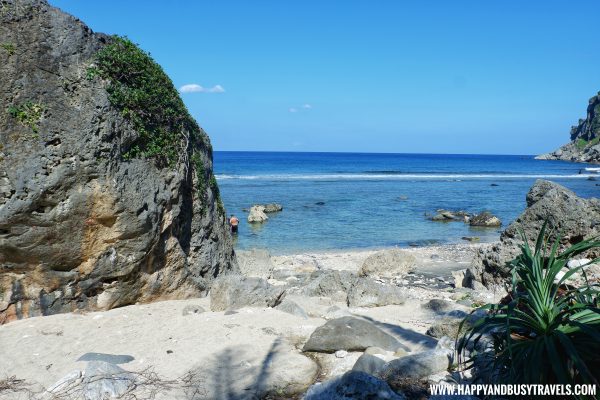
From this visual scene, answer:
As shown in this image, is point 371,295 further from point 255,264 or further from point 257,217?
point 257,217

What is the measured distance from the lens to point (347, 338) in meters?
6.56

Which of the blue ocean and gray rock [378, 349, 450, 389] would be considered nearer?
gray rock [378, 349, 450, 389]

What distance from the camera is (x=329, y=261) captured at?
17250 mm

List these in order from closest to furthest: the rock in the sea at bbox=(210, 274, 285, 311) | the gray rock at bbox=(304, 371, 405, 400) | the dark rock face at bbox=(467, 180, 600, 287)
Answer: the gray rock at bbox=(304, 371, 405, 400) → the rock in the sea at bbox=(210, 274, 285, 311) → the dark rock face at bbox=(467, 180, 600, 287)

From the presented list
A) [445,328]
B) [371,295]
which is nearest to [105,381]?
[445,328]

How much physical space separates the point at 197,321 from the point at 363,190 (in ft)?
133

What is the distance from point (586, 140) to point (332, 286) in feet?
436

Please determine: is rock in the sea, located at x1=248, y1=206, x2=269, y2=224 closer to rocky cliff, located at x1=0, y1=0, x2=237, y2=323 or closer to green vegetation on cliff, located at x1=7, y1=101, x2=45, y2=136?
rocky cliff, located at x1=0, y1=0, x2=237, y2=323

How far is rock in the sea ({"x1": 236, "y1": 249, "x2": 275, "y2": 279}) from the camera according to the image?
14242 mm

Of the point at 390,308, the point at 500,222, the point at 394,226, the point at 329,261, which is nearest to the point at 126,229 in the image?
the point at 390,308

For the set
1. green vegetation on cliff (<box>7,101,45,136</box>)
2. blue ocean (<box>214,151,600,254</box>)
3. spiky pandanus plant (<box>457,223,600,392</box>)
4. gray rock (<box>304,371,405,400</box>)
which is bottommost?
blue ocean (<box>214,151,600,254</box>)

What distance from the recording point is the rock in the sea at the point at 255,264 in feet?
46.7

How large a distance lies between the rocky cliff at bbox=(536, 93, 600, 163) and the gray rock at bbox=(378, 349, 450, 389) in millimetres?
116511

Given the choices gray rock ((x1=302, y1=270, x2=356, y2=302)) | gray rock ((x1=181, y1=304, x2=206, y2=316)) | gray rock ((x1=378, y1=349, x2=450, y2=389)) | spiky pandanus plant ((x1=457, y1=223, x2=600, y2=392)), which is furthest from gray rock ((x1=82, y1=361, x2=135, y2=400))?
gray rock ((x1=302, y1=270, x2=356, y2=302))
